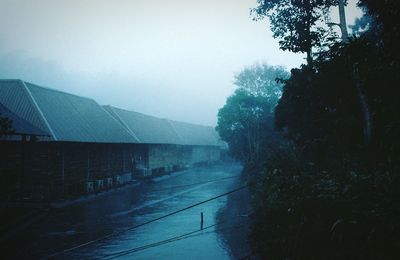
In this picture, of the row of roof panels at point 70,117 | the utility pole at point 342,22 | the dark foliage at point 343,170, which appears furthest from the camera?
the row of roof panels at point 70,117

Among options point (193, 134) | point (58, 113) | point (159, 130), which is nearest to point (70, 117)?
point (58, 113)

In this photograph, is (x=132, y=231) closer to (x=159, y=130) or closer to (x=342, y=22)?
(x=342, y=22)

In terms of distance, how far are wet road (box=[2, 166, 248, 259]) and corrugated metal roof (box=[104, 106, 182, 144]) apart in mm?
12927

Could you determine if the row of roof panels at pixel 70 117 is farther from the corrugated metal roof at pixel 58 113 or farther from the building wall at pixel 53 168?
the building wall at pixel 53 168

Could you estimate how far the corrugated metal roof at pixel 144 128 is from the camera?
3450cm

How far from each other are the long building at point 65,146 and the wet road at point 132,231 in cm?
Answer: 243

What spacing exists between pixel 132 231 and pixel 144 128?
25.0 meters

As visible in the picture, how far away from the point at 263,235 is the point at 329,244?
2.64 m

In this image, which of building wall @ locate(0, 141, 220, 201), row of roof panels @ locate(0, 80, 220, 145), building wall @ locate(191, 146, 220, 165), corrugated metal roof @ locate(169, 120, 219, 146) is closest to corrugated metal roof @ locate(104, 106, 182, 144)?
row of roof panels @ locate(0, 80, 220, 145)

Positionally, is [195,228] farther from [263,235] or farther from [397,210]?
[397,210]

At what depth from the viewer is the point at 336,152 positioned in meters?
15.6

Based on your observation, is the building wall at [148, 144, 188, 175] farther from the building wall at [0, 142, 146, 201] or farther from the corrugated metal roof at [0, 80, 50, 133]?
the corrugated metal roof at [0, 80, 50, 133]

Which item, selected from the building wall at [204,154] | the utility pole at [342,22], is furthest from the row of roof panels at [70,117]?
the utility pole at [342,22]

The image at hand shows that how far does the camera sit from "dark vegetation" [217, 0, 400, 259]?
6.20m
